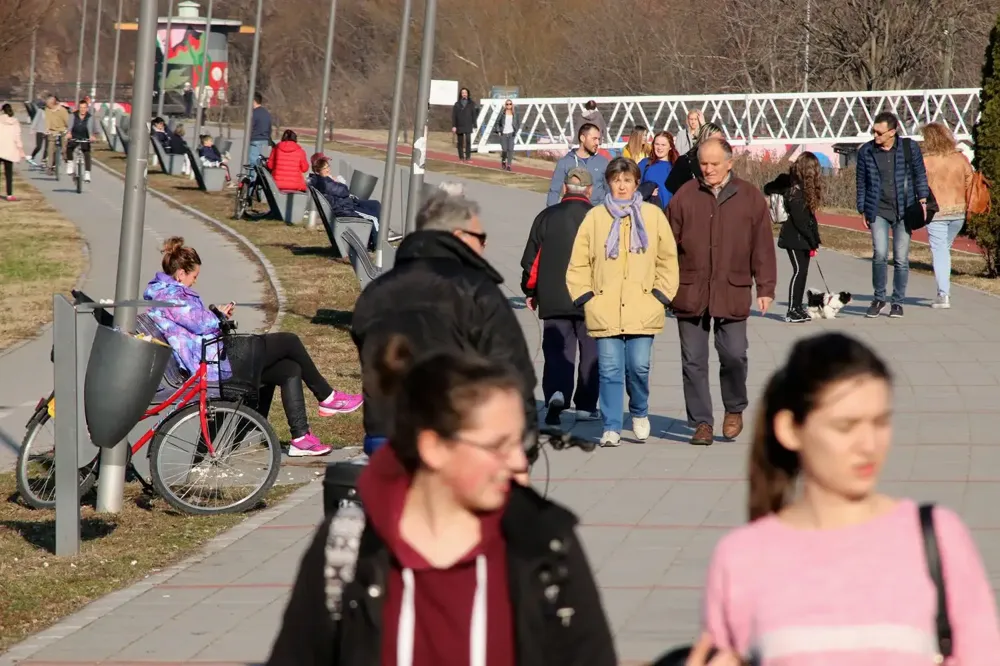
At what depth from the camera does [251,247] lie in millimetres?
25062

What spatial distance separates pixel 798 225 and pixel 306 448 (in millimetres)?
6834

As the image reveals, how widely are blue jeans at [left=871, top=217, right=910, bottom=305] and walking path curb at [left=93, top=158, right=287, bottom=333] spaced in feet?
18.4

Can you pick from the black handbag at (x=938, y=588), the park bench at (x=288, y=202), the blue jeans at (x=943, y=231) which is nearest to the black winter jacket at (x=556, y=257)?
the blue jeans at (x=943, y=231)

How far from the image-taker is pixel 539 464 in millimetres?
9930

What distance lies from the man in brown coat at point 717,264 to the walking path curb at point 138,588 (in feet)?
8.00

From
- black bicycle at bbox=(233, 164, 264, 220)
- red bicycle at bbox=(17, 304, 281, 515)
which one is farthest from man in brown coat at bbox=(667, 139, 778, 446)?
black bicycle at bbox=(233, 164, 264, 220)

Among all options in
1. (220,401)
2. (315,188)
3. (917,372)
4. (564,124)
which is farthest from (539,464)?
(564,124)

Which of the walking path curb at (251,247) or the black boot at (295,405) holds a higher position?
the black boot at (295,405)

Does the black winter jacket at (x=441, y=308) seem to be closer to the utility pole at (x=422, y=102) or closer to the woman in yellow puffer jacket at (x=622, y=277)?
the woman in yellow puffer jacket at (x=622, y=277)

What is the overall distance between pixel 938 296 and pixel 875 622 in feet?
48.9

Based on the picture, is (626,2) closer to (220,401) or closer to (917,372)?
(917,372)

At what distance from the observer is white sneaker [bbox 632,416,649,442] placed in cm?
1073

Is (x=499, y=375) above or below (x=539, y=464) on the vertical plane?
above

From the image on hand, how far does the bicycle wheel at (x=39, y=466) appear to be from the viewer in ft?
31.0
